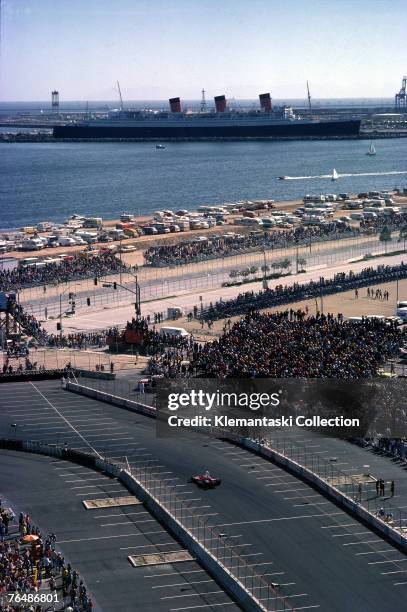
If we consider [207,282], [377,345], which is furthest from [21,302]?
[377,345]

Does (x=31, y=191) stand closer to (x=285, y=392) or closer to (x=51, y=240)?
(x=51, y=240)

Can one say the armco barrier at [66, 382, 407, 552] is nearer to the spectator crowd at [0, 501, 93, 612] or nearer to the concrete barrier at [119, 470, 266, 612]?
the concrete barrier at [119, 470, 266, 612]

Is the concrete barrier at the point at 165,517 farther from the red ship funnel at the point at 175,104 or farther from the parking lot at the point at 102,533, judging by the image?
the red ship funnel at the point at 175,104

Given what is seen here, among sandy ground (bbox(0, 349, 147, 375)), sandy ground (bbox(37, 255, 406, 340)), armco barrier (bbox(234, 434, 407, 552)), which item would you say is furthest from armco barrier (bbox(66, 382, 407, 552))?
sandy ground (bbox(37, 255, 406, 340))

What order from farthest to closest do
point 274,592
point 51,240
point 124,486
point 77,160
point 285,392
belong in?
1. point 77,160
2. point 51,240
3. point 285,392
4. point 124,486
5. point 274,592

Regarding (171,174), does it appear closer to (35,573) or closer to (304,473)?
(304,473)

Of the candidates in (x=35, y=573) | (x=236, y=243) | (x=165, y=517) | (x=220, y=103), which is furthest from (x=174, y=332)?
(x=220, y=103)
